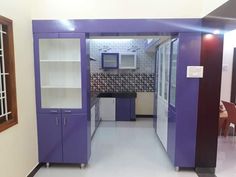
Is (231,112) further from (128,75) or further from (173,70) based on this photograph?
(128,75)

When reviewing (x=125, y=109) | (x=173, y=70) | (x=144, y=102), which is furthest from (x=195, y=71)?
(x=144, y=102)

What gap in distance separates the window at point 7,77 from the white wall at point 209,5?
234cm

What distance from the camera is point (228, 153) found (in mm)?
3803

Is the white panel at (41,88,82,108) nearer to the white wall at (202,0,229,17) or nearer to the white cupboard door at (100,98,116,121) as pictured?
the white wall at (202,0,229,17)

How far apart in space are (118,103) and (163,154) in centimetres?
257

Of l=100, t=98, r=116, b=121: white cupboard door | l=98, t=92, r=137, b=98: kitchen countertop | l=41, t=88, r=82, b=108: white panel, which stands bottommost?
l=100, t=98, r=116, b=121: white cupboard door

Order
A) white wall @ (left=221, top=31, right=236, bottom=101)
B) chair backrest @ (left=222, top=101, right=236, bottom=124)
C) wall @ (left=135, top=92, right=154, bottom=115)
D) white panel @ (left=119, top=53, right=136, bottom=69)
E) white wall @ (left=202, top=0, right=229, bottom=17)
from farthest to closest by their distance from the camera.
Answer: wall @ (left=135, top=92, right=154, bottom=115), white panel @ (left=119, top=53, right=136, bottom=69), white wall @ (left=221, top=31, right=236, bottom=101), chair backrest @ (left=222, top=101, right=236, bottom=124), white wall @ (left=202, top=0, right=229, bottom=17)

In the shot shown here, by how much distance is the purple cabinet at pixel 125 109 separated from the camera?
5992mm

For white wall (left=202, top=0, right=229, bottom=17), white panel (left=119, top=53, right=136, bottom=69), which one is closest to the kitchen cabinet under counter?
white panel (left=119, top=53, right=136, bottom=69)

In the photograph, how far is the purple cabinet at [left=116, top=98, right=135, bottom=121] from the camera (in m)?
5.99

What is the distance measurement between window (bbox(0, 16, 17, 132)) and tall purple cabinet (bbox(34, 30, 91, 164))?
24.4 inches

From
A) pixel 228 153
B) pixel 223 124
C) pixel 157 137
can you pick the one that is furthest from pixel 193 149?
pixel 223 124

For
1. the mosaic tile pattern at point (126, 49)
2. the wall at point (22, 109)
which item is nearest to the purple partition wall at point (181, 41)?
the wall at point (22, 109)

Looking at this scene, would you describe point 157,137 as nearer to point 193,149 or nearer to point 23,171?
point 193,149
